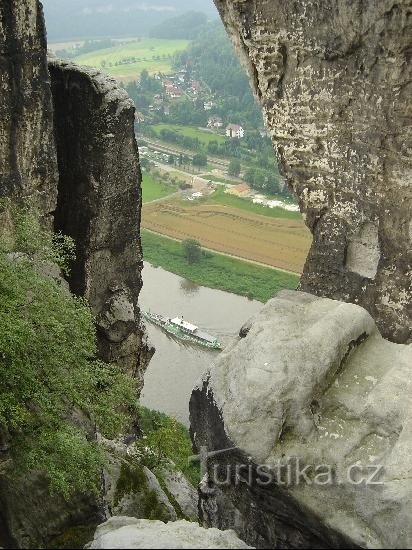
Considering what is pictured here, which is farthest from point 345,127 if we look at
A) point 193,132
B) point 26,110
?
point 193,132

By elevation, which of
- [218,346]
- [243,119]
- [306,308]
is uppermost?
[306,308]

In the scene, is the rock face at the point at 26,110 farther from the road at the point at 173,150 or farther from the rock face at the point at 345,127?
the road at the point at 173,150

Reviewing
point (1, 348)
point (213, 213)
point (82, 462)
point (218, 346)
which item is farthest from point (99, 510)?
point (213, 213)

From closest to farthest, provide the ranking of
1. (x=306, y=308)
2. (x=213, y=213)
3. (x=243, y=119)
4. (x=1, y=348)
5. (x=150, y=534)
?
(x=150, y=534), (x=306, y=308), (x=1, y=348), (x=213, y=213), (x=243, y=119)

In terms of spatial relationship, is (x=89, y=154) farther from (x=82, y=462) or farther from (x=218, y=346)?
(x=218, y=346)

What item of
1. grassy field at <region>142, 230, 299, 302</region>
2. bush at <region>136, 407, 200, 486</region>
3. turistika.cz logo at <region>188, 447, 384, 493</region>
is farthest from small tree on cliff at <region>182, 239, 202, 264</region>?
turistika.cz logo at <region>188, 447, 384, 493</region>

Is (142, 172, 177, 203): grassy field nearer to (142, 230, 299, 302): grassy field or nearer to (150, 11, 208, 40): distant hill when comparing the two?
(142, 230, 299, 302): grassy field
